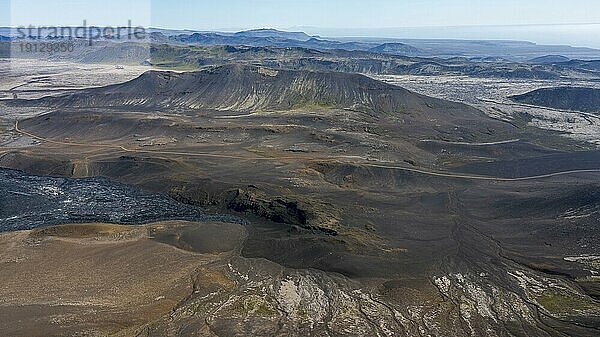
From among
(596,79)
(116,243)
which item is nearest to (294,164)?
(116,243)

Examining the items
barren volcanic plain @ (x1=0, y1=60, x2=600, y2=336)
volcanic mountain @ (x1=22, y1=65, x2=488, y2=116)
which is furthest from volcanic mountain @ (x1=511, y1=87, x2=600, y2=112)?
barren volcanic plain @ (x1=0, y1=60, x2=600, y2=336)

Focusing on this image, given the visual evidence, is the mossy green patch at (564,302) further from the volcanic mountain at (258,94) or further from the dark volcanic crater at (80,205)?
the volcanic mountain at (258,94)

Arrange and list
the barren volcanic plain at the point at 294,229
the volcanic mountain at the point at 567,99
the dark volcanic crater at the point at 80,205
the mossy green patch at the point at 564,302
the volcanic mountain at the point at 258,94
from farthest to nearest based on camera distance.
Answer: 1. the volcanic mountain at the point at 567,99
2. the volcanic mountain at the point at 258,94
3. the dark volcanic crater at the point at 80,205
4. the mossy green patch at the point at 564,302
5. the barren volcanic plain at the point at 294,229

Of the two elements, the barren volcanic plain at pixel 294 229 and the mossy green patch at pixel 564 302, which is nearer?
the barren volcanic plain at pixel 294 229

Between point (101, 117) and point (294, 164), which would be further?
point (101, 117)

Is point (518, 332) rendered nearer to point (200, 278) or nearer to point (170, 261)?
point (200, 278)

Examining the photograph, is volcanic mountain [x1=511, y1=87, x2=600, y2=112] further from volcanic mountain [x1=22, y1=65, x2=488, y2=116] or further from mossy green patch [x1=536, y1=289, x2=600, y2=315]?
mossy green patch [x1=536, y1=289, x2=600, y2=315]

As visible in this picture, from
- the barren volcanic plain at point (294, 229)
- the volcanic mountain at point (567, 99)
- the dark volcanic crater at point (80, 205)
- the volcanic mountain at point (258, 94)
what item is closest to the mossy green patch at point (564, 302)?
the barren volcanic plain at point (294, 229)
